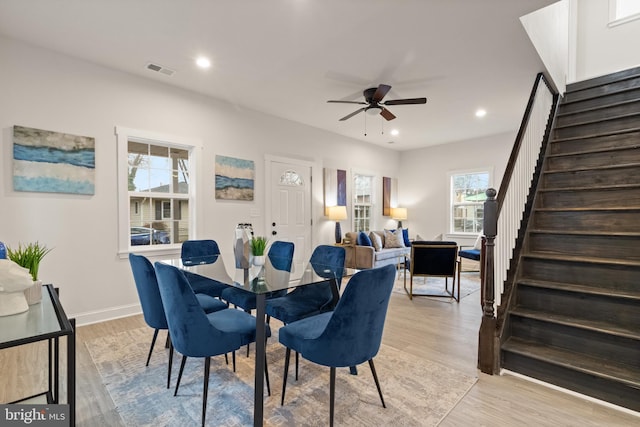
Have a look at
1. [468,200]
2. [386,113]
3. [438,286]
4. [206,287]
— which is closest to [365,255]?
[438,286]

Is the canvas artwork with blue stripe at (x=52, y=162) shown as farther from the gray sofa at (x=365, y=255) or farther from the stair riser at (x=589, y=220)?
the stair riser at (x=589, y=220)

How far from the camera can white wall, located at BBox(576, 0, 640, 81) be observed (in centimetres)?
435

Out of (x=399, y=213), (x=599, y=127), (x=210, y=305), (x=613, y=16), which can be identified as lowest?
(x=210, y=305)

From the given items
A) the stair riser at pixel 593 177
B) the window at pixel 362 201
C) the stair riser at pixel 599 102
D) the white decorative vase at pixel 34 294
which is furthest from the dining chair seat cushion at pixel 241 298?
the window at pixel 362 201

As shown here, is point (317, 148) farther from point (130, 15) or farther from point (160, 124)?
point (130, 15)

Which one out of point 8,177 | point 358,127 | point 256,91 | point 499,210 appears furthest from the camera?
point 358,127

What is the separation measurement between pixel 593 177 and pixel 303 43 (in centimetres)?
304

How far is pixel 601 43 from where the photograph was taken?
4.57m

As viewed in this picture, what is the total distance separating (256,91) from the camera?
163 inches

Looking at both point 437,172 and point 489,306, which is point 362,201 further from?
point 489,306

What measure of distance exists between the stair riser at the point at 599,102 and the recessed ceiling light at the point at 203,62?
4276mm

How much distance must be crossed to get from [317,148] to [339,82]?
83.5 inches

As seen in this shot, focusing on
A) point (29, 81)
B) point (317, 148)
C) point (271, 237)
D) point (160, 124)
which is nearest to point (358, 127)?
point (317, 148)

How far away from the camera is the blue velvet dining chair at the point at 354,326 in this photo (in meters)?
1.56
